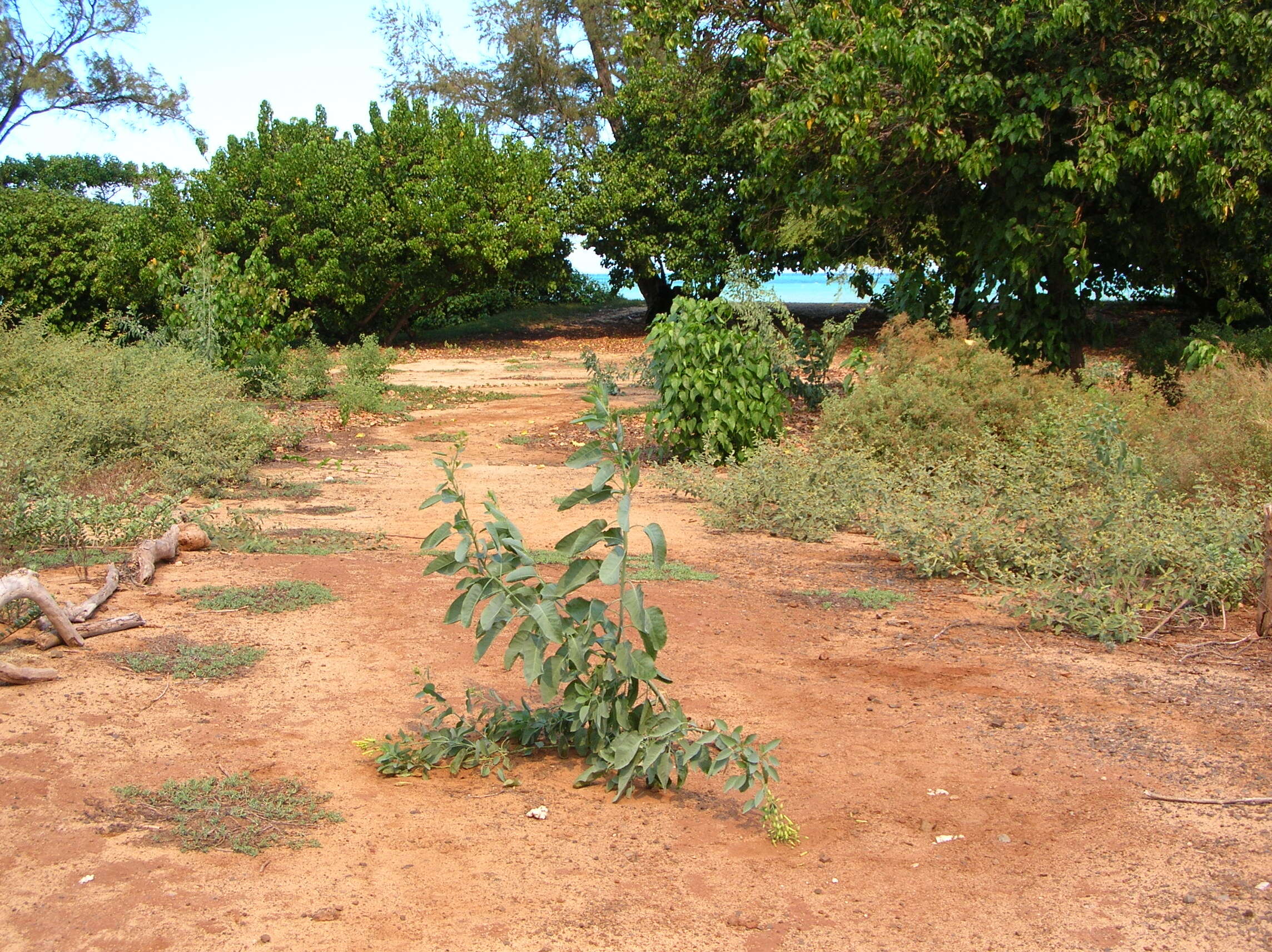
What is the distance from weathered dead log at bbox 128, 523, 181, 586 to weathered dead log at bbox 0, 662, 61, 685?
1419mm

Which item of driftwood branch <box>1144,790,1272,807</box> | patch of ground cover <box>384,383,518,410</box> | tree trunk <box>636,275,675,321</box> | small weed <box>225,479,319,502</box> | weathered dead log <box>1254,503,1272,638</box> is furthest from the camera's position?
tree trunk <box>636,275,675,321</box>

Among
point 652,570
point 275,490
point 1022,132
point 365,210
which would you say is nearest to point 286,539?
point 275,490

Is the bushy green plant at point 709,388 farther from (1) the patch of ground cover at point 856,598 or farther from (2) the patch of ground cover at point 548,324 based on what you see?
(2) the patch of ground cover at point 548,324

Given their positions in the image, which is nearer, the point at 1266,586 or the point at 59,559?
the point at 1266,586

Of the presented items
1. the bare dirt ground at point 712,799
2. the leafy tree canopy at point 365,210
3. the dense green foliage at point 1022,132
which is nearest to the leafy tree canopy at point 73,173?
the leafy tree canopy at point 365,210

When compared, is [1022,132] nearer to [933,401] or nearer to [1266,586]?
[933,401]

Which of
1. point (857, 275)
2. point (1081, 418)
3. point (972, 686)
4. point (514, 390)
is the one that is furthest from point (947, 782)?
point (857, 275)

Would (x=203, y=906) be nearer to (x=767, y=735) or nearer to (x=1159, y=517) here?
(x=767, y=735)

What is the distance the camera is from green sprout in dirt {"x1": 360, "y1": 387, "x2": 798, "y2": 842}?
345 centimetres

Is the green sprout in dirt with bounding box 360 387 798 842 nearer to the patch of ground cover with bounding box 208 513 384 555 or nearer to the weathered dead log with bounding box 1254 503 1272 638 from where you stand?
the weathered dead log with bounding box 1254 503 1272 638

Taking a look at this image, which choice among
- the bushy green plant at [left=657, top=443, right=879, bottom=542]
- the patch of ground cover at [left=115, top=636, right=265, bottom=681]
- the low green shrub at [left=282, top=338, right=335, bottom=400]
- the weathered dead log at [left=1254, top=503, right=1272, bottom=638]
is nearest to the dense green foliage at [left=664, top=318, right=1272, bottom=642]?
Result: the bushy green plant at [left=657, top=443, right=879, bottom=542]

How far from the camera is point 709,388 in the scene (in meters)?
9.66

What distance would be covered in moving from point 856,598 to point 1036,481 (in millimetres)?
1728

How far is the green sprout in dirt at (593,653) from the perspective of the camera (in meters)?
3.45
